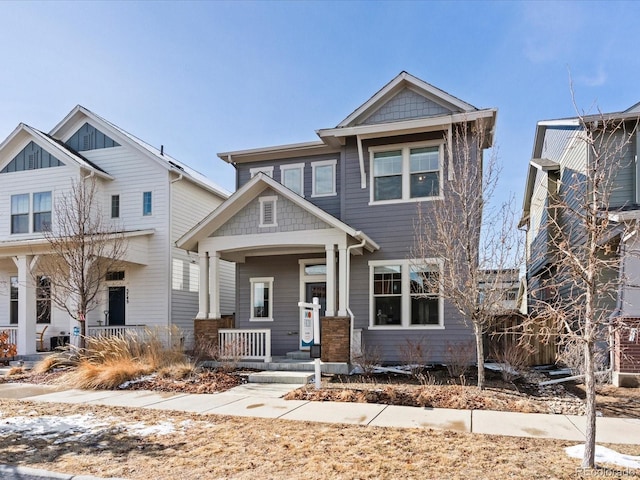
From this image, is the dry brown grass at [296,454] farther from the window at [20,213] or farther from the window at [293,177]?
the window at [20,213]

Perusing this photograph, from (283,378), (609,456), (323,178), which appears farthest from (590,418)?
(323,178)

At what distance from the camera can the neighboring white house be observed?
16.7 m

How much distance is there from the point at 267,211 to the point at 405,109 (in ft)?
16.5

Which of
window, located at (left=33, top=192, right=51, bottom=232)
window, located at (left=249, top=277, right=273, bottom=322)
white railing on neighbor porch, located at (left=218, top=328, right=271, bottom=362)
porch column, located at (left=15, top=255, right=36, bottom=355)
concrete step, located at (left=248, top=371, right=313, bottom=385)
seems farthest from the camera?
window, located at (left=33, top=192, right=51, bottom=232)

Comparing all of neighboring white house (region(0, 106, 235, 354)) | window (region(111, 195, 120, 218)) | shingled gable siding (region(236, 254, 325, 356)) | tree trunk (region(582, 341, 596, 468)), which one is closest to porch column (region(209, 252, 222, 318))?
shingled gable siding (region(236, 254, 325, 356))

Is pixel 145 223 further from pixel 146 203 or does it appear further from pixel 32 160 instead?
pixel 32 160

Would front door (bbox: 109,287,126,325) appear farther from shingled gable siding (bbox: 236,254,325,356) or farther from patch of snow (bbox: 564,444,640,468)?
patch of snow (bbox: 564,444,640,468)

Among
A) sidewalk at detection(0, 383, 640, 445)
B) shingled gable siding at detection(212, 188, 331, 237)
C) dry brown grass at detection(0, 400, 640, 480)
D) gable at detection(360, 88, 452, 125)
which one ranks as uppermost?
gable at detection(360, 88, 452, 125)

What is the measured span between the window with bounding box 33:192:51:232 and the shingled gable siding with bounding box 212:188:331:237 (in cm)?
810

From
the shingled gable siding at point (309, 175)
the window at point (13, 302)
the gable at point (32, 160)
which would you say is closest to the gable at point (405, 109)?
the shingled gable siding at point (309, 175)

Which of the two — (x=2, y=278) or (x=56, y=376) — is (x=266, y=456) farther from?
(x=2, y=278)

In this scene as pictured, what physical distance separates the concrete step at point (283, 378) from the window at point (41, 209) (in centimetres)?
1100

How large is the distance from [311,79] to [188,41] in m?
4.33

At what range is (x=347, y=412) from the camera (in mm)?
7684
